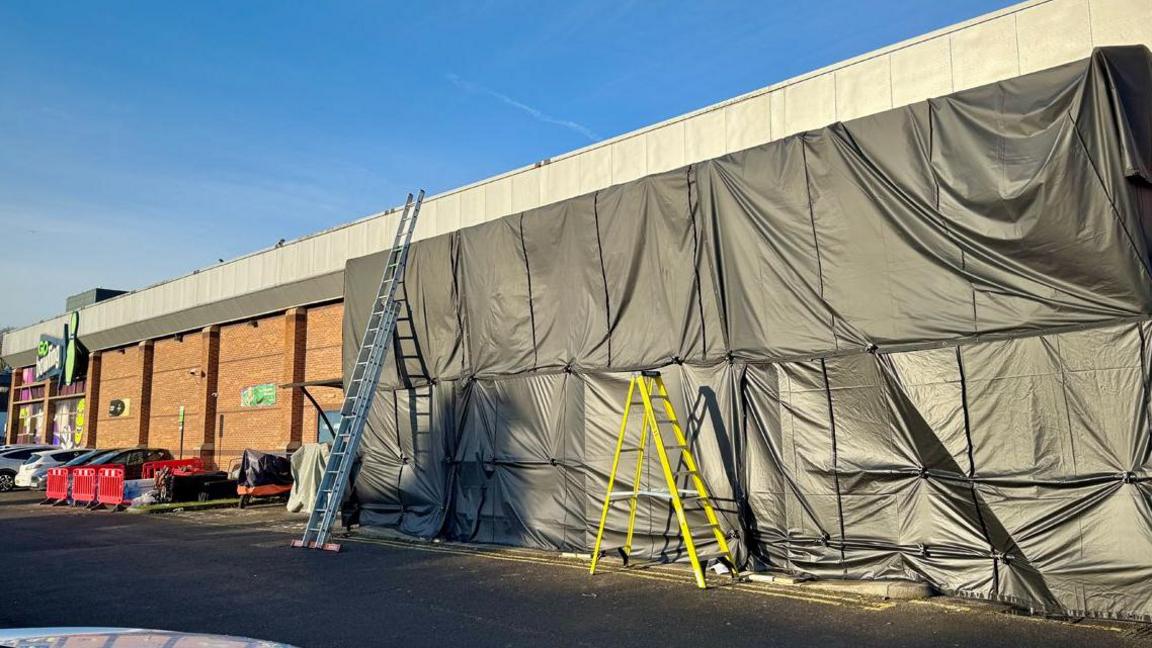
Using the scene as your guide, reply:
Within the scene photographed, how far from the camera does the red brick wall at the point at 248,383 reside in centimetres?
2547

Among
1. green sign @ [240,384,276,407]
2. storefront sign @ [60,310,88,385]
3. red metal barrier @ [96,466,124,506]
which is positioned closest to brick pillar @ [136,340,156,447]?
storefront sign @ [60,310,88,385]

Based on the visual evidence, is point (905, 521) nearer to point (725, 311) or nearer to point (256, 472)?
point (725, 311)

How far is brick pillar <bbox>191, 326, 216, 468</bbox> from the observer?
2827cm

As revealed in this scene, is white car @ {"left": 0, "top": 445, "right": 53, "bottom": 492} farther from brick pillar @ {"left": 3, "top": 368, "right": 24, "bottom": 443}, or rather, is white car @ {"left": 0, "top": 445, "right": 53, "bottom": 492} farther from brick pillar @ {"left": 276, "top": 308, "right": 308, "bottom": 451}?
brick pillar @ {"left": 3, "top": 368, "right": 24, "bottom": 443}

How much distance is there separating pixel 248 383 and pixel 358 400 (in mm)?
13941

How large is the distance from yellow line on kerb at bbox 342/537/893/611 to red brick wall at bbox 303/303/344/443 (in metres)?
9.03

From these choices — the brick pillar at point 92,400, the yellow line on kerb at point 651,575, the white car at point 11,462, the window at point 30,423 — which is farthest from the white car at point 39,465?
the yellow line on kerb at point 651,575

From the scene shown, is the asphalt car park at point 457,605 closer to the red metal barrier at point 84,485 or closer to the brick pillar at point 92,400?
the red metal barrier at point 84,485

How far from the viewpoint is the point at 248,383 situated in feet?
88.2

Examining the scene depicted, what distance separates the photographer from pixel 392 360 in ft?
51.4

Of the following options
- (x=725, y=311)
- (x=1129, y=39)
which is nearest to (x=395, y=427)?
(x=725, y=311)

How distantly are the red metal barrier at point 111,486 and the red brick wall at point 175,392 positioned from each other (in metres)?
5.82

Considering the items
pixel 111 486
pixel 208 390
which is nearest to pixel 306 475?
pixel 111 486

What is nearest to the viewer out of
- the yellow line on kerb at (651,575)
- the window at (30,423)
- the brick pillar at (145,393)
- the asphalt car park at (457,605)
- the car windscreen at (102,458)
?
the asphalt car park at (457,605)
